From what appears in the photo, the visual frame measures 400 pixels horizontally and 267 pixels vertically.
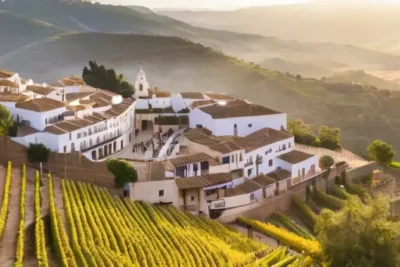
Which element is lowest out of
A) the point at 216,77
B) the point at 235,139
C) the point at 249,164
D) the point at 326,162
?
the point at 216,77

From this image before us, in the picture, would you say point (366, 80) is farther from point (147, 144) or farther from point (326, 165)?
point (147, 144)

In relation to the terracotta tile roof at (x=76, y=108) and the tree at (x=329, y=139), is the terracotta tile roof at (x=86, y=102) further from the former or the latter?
the tree at (x=329, y=139)

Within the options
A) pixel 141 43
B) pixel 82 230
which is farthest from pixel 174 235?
pixel 141 43

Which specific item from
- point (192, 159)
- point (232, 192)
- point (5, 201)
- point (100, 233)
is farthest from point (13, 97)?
point (100, 233)

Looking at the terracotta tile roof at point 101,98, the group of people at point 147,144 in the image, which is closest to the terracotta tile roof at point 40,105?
the terracotta tile roof at point 101,98

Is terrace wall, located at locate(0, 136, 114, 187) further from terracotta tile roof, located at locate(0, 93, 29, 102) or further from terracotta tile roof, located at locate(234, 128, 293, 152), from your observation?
terracotta tile roof, located at locate(234, 128, 293, 152)

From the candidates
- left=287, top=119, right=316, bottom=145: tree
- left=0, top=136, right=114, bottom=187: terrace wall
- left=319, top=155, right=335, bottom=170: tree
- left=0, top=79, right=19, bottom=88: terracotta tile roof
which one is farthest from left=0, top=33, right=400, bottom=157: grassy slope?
left=0, top=136, right=114, bottom=187: terrace wall

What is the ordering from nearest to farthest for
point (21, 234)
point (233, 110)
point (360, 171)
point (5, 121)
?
point (21, 234)
point (5, 121)
point (233, 110)
point (360, 171)
